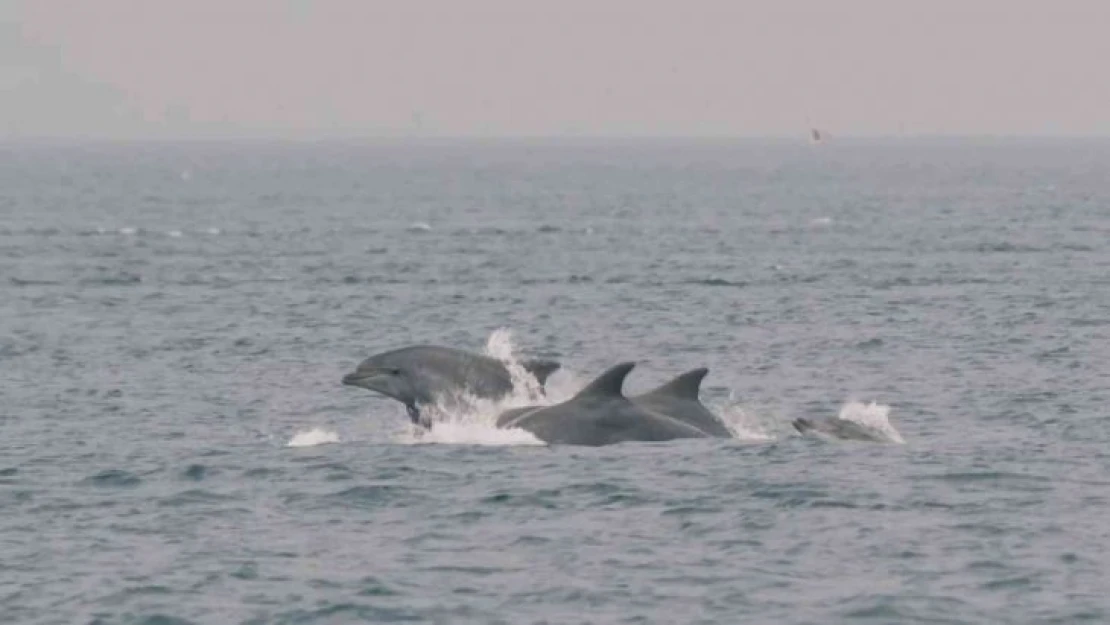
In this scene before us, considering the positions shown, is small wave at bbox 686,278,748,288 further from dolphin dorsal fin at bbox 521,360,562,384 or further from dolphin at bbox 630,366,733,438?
dolphin dorsal fin at bbox 521,360,562,384

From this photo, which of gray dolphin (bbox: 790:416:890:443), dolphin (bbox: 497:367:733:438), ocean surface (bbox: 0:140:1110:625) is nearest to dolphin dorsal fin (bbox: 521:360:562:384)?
dolphin (bbox: 497:367:733:438)

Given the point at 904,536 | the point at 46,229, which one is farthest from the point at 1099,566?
the point at 46,229

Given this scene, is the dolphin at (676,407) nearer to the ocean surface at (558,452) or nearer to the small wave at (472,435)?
the small wave at (472,435)

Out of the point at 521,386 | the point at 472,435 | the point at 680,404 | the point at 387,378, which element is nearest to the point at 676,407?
the point at 680,404

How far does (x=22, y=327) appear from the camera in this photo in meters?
63.1

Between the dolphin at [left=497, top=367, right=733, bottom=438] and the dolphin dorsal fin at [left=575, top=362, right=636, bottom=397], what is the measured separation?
84 cm

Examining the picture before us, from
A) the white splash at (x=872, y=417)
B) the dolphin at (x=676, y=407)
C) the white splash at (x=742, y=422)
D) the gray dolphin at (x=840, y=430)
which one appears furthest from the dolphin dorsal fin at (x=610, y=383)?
the white splash at (x=872, y=417)

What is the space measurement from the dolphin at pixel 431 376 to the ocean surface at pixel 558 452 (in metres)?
0.44

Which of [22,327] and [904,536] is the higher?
[904,536]

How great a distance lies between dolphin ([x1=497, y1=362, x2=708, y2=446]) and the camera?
36750mm

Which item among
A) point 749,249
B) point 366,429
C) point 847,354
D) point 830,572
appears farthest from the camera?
point 749,249

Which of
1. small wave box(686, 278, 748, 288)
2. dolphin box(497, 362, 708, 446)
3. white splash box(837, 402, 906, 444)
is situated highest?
dolphin box(497, 362, 708, 446)

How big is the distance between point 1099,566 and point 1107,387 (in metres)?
18.8

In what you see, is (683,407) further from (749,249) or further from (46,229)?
(46,229)
